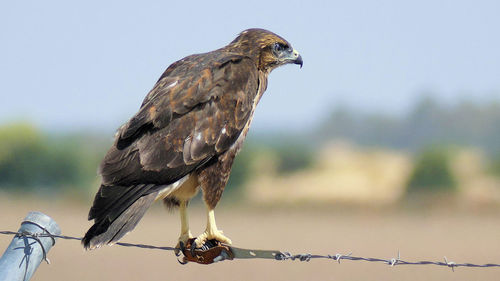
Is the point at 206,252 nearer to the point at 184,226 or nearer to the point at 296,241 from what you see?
the point at 184,226

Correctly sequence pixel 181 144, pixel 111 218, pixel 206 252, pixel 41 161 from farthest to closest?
pixel 41 161
pixel 181 144
pixel 206 252
pixel 111 218

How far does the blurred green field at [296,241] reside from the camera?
26031 millimetres

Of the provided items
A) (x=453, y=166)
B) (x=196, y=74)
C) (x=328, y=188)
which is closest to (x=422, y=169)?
(x=453, y=166)

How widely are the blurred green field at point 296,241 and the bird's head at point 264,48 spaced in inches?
689

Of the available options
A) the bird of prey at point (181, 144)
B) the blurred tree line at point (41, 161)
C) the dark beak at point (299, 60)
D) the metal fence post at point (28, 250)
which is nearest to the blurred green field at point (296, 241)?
the blurred tree line at point (41, 161)

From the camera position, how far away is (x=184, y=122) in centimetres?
617

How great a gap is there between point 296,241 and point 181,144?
94.0 ft

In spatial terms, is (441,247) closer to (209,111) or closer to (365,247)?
(365,247)

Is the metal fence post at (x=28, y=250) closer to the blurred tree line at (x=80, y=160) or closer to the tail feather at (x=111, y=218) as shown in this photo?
the tail feather at (x=111, y=218)

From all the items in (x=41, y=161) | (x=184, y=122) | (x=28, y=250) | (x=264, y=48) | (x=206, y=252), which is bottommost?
(x=28, y=250)

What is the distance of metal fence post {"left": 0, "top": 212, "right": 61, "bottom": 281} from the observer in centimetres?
483

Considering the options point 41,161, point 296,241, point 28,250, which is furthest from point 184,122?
point 41,161

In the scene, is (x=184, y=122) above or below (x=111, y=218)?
above

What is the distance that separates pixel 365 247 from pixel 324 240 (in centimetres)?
292
